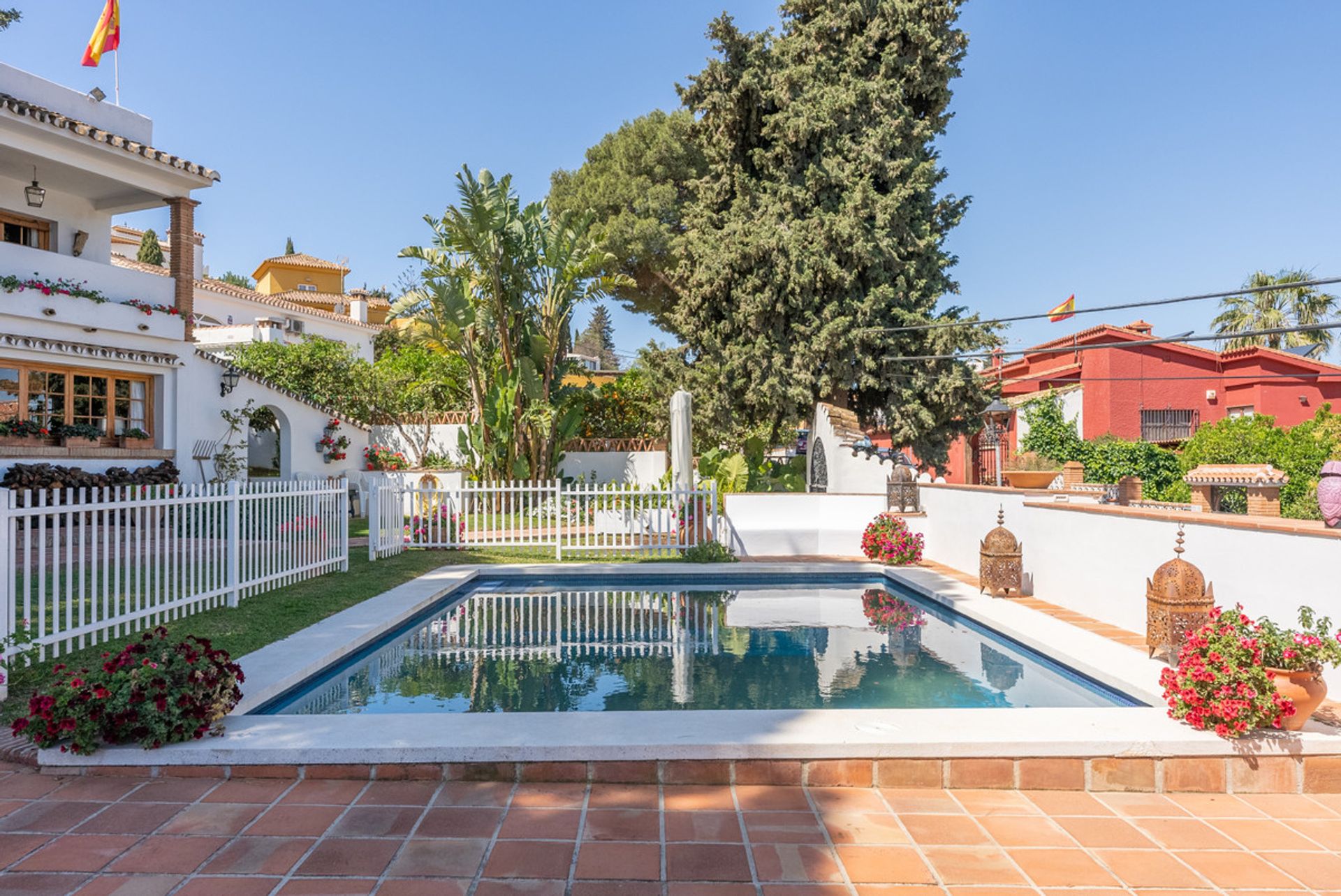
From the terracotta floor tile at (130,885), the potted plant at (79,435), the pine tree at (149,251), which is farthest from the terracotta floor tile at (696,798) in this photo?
the pine tree at (149,251)

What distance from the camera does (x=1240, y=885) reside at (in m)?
3.02

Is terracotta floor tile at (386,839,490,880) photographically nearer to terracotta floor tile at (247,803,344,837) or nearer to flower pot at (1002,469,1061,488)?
terracotta floor tile at (247,803,344,837)

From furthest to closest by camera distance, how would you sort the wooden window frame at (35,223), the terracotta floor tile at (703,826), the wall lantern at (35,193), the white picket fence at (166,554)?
the wooden window frame at (35,223)
the wall lantern at (35,193)
the white picket fence at (166,554)
the terracotta floor tile at (703,826)

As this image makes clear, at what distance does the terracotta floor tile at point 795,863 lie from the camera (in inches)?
120

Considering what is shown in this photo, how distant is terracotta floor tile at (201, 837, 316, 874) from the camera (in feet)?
10.1

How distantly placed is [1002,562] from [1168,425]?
921 inches

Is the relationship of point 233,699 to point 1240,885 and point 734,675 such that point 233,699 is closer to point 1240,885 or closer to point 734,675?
point 734,675

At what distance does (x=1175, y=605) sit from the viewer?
5.87m

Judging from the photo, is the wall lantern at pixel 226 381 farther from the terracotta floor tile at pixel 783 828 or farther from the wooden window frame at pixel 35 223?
the terracotta floor tile at pixel 783 828

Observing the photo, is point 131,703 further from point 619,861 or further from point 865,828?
point 865,828

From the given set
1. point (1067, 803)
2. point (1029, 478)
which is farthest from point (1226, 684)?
point (1029, 478)

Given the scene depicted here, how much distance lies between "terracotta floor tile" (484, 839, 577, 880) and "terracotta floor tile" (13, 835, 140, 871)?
5.01ft

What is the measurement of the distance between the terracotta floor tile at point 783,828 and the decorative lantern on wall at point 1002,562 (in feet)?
20.5

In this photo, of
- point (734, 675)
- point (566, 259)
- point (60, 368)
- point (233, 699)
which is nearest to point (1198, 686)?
point (734, 675)
